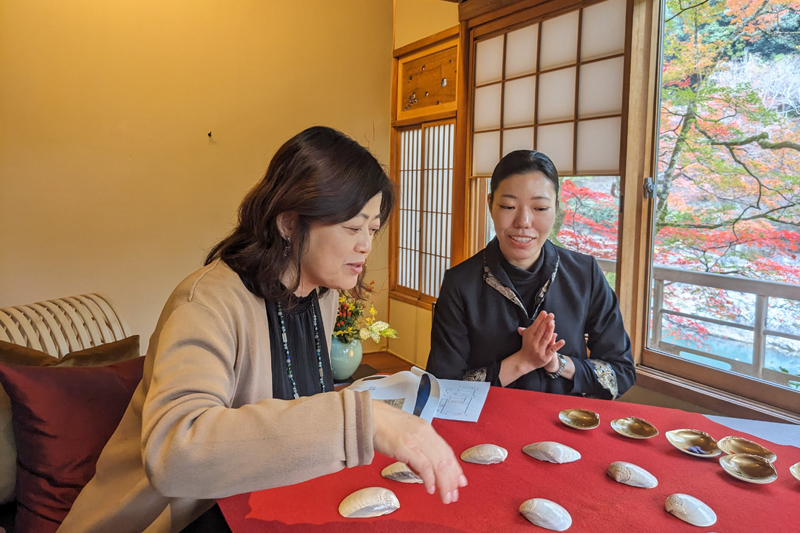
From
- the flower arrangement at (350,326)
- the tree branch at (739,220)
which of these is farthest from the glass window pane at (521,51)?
the flower arrangement at (350,326)

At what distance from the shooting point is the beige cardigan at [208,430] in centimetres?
76

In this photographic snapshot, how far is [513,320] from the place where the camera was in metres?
1.67

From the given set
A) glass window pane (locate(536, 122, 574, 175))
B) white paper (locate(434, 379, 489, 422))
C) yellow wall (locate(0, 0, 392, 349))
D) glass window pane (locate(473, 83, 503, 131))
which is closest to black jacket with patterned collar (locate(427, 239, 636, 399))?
white paper (locate(434, 379, 489, 422))

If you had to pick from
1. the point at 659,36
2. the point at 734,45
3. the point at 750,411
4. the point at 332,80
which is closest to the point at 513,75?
the point at 659,36

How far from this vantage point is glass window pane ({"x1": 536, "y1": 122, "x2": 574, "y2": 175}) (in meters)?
3.05

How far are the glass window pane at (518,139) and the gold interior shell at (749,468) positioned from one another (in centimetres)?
255

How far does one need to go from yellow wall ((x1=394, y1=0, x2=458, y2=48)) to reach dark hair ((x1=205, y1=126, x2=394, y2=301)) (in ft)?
10.7

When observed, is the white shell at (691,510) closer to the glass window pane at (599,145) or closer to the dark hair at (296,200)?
the dark hair at (296,200)

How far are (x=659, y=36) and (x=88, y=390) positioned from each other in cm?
279

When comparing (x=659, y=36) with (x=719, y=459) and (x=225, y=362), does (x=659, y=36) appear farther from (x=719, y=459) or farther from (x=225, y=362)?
(x=225, y=362)

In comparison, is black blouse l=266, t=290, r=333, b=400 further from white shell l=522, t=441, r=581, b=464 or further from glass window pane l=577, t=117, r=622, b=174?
glass window pane l=577, t=117, r=622, b=174

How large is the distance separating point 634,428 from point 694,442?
11 centimetres

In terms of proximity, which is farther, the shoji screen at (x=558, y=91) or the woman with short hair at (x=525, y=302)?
the shoji screen at (x=558, y=91)

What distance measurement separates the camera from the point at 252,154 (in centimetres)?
418
